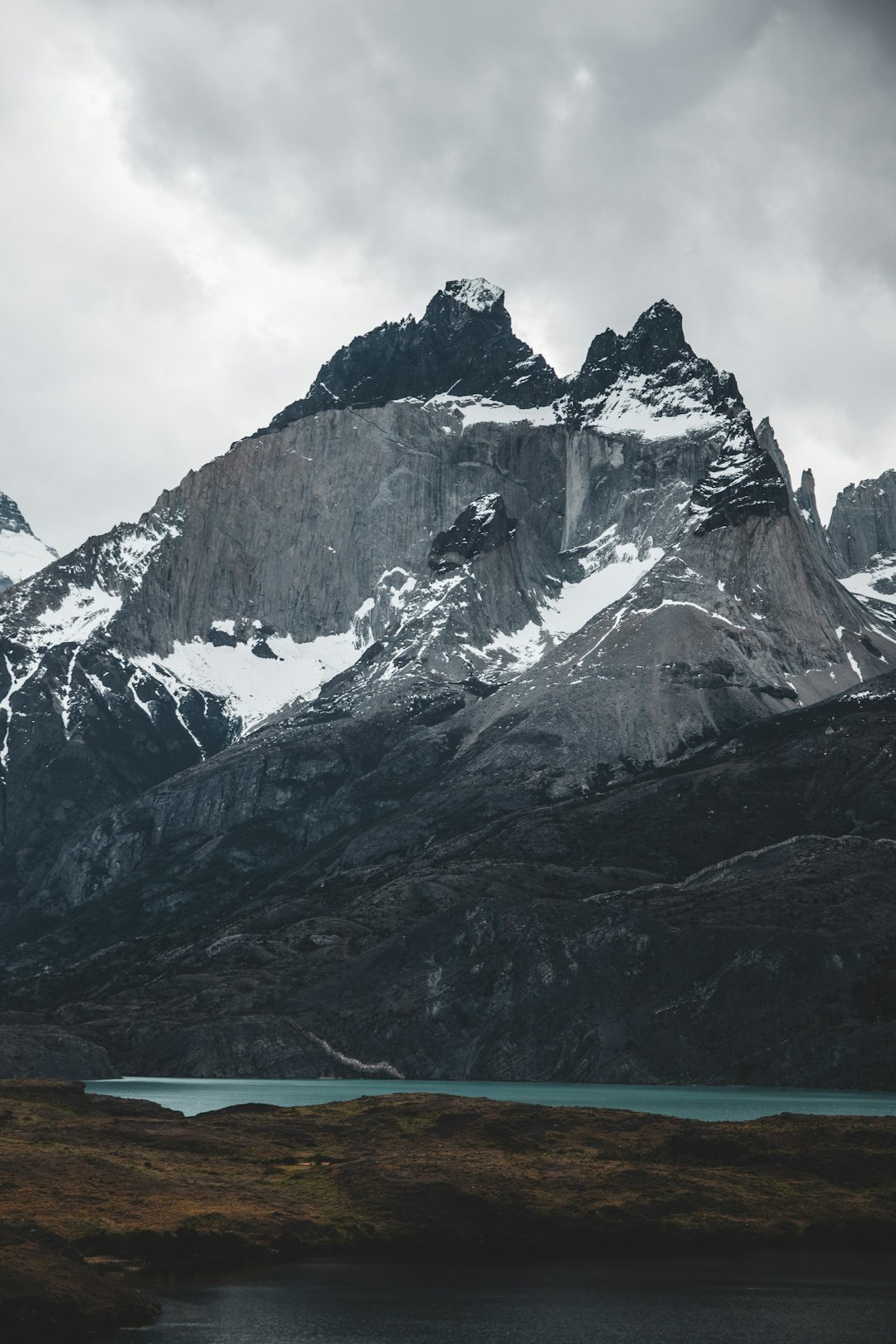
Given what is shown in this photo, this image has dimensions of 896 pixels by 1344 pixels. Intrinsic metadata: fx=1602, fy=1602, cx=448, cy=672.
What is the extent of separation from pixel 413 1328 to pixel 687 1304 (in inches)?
657

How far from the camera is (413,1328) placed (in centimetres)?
8325

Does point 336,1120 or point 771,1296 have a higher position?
point 336,1120

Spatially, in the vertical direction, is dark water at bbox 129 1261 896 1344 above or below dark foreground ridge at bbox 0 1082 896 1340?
below

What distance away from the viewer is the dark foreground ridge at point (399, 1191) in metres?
97.7

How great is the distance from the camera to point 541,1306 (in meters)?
89.5

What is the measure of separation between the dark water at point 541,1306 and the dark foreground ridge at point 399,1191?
17.3 feet

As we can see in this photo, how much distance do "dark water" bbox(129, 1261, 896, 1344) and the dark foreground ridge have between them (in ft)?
17.3

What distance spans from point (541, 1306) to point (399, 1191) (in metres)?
25.9

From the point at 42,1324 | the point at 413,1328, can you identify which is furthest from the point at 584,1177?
the point at 42,1324

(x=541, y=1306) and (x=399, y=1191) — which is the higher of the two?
(x=399, y=1191)

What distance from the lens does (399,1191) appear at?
374ft

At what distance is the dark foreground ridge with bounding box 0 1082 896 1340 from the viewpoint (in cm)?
9769

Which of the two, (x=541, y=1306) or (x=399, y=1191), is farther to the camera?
(x=399, y=1191)

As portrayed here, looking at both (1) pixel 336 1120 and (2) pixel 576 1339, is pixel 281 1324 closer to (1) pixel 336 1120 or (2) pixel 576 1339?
(2) pixel 576 1339
